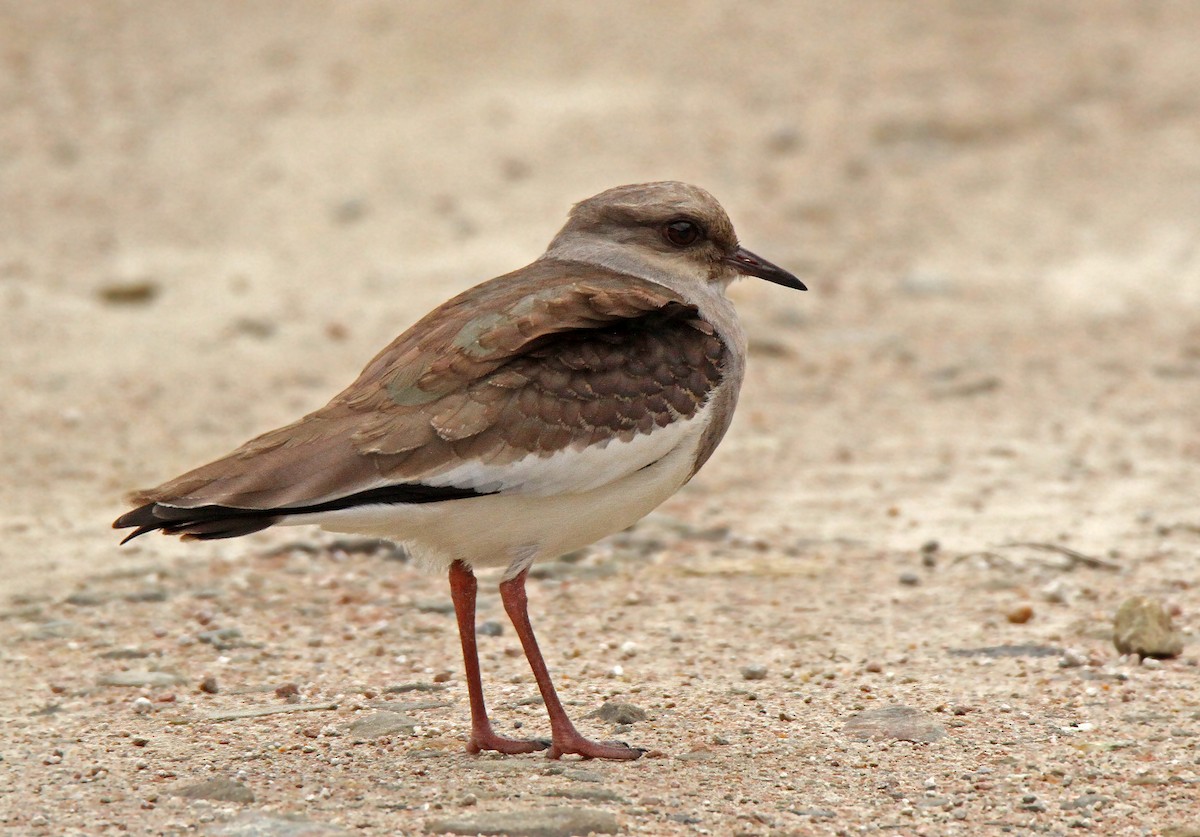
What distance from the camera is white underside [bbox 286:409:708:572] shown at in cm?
616

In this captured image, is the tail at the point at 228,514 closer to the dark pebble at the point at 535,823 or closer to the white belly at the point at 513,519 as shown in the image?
the white belly at the point at 513,519

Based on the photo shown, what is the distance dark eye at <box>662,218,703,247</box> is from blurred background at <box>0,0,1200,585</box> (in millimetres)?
3190

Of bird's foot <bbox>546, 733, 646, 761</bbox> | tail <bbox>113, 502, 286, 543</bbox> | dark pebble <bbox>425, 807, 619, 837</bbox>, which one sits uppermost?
tail <bbox>113, 502, 286, 543</bbox>

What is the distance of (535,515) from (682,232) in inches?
69.2

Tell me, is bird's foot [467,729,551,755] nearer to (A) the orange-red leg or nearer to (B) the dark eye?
(A) the orange-red leg

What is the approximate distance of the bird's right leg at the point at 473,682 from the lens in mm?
6559

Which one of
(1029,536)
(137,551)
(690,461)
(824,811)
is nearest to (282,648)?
(137,551)

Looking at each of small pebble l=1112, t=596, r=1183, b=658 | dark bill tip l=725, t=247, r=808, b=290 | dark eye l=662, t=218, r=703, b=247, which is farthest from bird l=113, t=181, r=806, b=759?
small pebble l=1112, t=596, r=1183, b=658

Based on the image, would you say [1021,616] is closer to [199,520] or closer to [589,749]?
[589,749]

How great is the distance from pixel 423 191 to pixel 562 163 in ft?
4.54

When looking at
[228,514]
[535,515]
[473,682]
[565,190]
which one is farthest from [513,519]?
[565,190]

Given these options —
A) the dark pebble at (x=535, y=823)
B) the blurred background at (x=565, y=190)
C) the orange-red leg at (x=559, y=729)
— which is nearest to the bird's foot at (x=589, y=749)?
the orange-red leg at (x=559, y=729)

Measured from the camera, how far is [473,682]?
6629 mm

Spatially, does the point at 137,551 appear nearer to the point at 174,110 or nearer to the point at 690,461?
the point at 690,461
